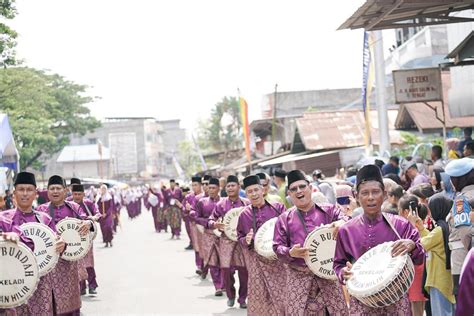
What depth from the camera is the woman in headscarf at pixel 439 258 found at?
Answer: 7848 millimetres

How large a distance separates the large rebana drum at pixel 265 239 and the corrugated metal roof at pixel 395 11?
126 inches

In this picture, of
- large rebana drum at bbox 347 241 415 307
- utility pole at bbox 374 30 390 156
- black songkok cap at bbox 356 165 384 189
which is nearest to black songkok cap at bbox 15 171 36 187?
black songkok cap at bbox 356 165 384 189

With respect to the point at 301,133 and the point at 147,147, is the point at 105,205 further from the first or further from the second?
the point at 147,147

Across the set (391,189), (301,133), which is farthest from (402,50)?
(391,189)

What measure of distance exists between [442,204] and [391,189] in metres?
1.32

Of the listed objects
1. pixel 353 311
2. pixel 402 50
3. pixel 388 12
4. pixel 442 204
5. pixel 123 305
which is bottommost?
pixel 123 305

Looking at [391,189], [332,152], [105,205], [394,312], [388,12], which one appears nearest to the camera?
[394,312]

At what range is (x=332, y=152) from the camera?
98.2 feet

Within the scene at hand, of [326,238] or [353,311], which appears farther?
[326,238]

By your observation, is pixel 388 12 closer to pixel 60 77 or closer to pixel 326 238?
pixel 326 238

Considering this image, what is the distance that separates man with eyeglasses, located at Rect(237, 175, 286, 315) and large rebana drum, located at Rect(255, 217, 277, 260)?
19 centimetres

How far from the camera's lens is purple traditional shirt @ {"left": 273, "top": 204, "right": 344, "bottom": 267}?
7685 mm

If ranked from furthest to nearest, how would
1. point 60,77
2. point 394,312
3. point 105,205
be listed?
1. point 60,77
2. point 105,205
3. point 394,312

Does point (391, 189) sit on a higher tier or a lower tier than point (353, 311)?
higher
